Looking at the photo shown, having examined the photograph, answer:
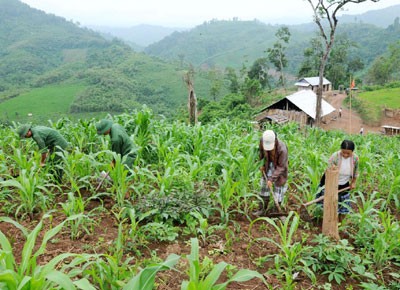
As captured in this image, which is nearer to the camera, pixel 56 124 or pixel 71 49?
pixel 56 124

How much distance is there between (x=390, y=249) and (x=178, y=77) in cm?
6488

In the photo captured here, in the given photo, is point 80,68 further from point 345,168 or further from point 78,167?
point 345,168

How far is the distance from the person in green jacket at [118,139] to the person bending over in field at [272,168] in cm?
179

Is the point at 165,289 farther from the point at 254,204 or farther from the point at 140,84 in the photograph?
the point at 140,84

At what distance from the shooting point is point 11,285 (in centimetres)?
176

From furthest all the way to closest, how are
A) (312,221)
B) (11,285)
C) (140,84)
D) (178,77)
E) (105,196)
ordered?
1. (178,77)
2. (140,84)
3. (105,196)
4. (312,221)
5. (11,285)

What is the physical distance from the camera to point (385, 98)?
3064 centimetres

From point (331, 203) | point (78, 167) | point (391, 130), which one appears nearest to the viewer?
point (331, 203)

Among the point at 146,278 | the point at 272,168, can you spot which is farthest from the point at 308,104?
the point at 146,278

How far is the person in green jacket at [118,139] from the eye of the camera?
14.6ft

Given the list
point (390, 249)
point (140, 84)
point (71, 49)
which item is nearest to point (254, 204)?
point (390, 249)

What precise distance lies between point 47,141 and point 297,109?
20805 millimetres

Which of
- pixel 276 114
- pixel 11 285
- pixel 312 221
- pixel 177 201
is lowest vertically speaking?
pixel 276 114

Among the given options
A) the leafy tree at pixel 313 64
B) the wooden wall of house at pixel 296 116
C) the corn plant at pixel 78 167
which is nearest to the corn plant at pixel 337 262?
the corn plant at pixel 78 167
